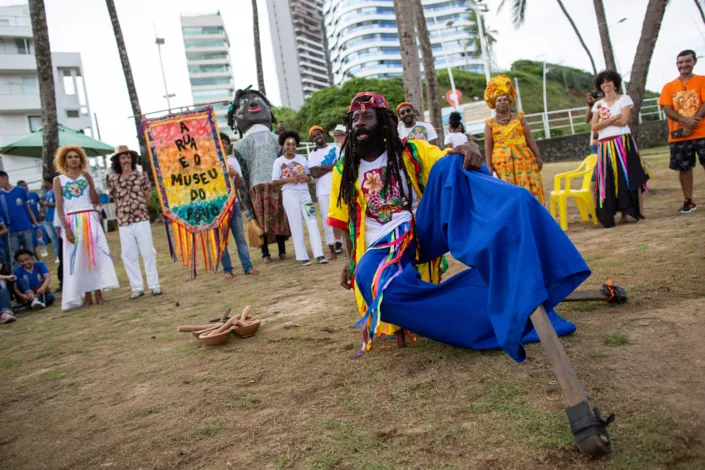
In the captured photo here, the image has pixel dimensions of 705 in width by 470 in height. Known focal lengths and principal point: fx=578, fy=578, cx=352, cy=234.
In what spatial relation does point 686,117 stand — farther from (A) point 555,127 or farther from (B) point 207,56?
(B) point 207,56

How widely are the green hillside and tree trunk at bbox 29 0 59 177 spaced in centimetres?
1962

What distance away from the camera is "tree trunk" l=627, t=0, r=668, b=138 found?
1040 centimetres

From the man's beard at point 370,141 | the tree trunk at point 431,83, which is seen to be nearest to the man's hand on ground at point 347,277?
the man's beard at point 370,141

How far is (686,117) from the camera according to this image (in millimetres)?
7254

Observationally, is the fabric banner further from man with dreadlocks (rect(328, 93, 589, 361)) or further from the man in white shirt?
man with dreadlocks (rect(328, 93, 589, 361))

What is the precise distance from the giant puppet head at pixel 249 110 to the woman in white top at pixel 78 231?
241cm

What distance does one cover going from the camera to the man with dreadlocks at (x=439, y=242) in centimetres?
269

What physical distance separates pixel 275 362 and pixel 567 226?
5622mm

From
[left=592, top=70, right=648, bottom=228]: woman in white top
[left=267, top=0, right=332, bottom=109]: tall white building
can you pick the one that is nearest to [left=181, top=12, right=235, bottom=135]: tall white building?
[left=267, top=0, right=332, bottom=109]: tall white building

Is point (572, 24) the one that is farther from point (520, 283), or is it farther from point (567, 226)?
point (520, 283)

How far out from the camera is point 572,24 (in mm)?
25453

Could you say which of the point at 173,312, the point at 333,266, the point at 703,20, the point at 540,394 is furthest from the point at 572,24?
the point at 540,394

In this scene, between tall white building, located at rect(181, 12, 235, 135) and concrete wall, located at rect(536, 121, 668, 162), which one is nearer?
concrete wall, located at rect(536, 121, 668, 162)

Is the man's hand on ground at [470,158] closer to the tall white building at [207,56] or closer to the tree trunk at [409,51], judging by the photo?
the tree trunk at [409,51]
